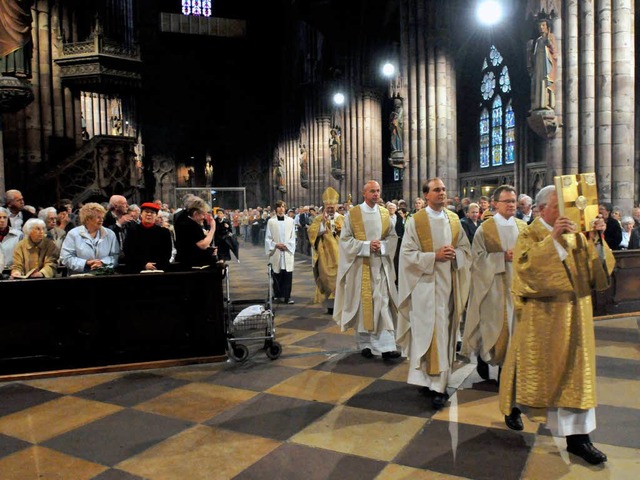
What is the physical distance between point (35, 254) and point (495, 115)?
25.8 m

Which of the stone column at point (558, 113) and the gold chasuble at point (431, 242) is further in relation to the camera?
the stone column at point (558, 113)

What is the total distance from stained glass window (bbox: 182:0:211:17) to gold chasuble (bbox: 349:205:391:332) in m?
42.9

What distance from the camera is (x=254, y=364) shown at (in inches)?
244

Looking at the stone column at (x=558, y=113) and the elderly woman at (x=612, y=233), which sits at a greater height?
the stone column at (x=558, y=113)

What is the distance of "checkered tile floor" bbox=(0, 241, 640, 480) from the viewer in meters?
3.62

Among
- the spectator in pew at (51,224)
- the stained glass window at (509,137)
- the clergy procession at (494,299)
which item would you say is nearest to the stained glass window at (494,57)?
the stained glass window at (509,137)

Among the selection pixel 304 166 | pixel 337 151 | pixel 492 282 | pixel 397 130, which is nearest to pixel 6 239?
pixel 492 282

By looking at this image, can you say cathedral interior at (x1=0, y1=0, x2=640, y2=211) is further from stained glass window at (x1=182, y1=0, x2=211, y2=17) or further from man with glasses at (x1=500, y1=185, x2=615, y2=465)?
man with glasses at (x1=500, y1=185, x2=615, y2=465)

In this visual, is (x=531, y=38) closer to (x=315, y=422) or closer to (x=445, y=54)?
(x=445, y=54)

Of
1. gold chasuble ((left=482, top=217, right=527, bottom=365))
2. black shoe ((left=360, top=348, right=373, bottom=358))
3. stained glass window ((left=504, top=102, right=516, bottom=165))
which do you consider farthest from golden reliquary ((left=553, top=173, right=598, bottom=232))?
stained glass window ((left=504, top=102, right=516, bottom=165))

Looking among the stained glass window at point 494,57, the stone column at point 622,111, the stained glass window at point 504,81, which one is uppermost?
the stained glass window at point 494,57

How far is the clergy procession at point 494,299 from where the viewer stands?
3.53 metres

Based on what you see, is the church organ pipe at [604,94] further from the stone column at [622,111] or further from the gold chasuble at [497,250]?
the gold chasuble at [497,250]

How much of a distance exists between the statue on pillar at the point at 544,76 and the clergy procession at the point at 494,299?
12.7 feet
